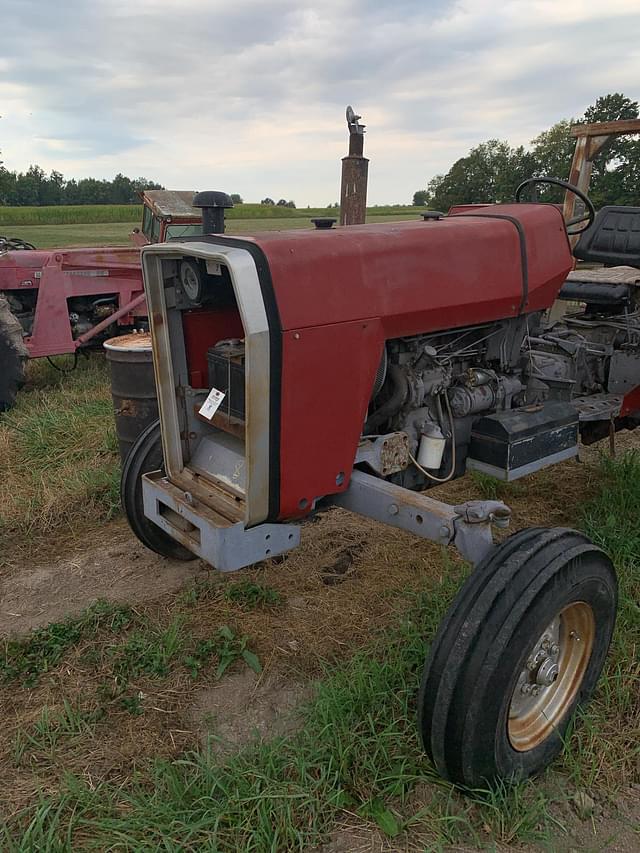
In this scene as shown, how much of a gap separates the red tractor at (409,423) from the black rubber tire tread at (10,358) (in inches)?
121

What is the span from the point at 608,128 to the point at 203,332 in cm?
374

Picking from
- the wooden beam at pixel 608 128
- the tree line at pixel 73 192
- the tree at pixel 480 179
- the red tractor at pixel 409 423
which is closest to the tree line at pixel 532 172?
the tree at pixel 480 179

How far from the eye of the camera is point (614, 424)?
343cm

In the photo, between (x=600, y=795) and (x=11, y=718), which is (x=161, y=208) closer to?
(x=11, y=718)

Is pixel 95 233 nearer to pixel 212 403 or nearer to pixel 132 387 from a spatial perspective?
pixel 132 387

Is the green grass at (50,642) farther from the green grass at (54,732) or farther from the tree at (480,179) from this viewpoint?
the tree at (480,179)

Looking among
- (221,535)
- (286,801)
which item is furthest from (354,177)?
(286,801)

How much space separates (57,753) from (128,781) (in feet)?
0.90

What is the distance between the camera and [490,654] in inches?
70.7

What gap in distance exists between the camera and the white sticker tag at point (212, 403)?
2.37 m

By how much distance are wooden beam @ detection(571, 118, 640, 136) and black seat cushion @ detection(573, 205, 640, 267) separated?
1.08 m

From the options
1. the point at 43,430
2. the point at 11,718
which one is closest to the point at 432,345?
the point at 11,718

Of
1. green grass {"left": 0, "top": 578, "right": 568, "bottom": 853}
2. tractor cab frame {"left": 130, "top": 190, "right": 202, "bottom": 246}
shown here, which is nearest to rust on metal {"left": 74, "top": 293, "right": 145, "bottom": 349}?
tractor cab frame {"left": 130, "top": 190, "right": 202, "bottom": 246}

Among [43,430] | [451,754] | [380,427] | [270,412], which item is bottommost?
[43,430]
